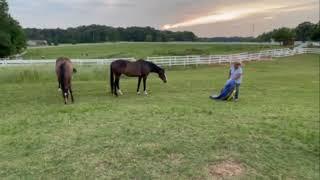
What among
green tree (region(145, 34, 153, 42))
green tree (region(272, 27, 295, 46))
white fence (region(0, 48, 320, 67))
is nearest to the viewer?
white fence (region(0, 48, 320, 67))

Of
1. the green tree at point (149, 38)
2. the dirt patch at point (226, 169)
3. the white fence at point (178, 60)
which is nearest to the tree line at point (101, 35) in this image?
the green tree at point (149, 38)

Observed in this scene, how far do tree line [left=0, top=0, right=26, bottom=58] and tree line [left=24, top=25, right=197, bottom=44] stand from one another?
35.3 metres

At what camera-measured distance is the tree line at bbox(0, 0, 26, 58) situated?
51194mm

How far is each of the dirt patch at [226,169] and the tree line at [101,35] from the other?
297 feet

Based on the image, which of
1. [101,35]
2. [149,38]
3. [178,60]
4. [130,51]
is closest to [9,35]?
[130,51]

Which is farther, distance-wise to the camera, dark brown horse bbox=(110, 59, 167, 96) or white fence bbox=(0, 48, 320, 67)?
white fence bbox=(0, 48, 320, 67)

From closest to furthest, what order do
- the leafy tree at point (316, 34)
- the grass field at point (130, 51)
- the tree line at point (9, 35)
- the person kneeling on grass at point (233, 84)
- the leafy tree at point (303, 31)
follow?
the person kneeling on grass at point (233, 84)
the tree line at point (9, 35)
the grass field at point (130, 51)
the leafy tree at point (316, 34)
the leafy tree at point (303, 31)

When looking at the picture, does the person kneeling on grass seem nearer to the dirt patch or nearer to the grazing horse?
the grazing horse

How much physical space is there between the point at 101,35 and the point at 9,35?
58158mm

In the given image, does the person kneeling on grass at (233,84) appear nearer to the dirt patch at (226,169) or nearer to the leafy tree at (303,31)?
the dirt patch at (226,169)

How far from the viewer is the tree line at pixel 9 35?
5119 centimetres

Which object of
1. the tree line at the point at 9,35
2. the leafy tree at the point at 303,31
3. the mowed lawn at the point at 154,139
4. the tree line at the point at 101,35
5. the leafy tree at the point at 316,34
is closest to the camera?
the mowed lawn at the point at 154,139

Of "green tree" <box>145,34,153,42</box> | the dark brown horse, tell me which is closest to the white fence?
the dark brown horse

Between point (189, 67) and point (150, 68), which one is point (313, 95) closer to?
point (150, 68)
